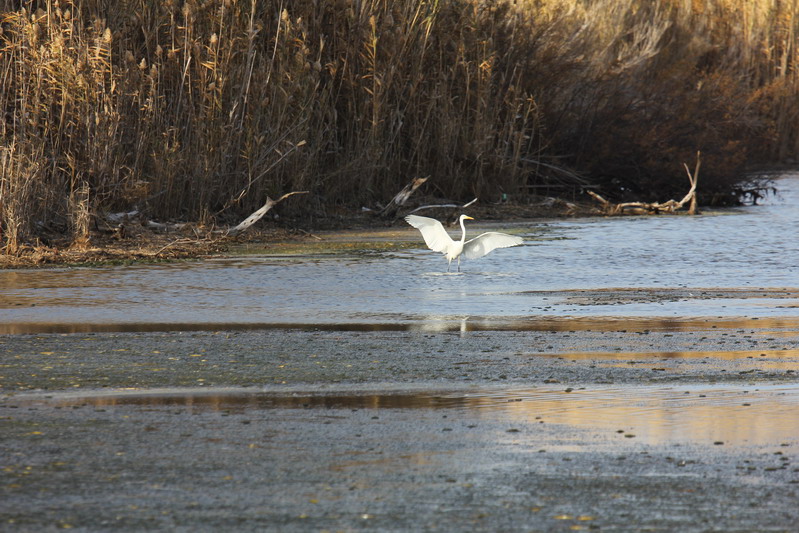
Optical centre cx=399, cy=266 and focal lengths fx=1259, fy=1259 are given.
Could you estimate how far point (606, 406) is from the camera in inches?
228

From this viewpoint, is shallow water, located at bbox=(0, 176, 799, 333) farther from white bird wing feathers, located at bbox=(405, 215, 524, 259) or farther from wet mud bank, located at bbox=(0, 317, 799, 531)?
wet mud bank, located at bbox=(0, 317, 799, 531)

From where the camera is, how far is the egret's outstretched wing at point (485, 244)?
12109 mm

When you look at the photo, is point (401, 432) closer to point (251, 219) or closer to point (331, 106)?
point (251, 219)

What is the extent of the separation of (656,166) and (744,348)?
14916mm

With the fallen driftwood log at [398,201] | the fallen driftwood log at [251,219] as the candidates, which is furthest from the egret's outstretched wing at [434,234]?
the fallen driftwood log at [398,201]

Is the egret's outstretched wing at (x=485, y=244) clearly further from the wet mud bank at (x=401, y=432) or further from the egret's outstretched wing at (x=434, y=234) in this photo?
the wet mud bank at (x=401, y=432)

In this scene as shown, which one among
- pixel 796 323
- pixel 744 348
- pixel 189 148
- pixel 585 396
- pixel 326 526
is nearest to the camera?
pixel 326 526

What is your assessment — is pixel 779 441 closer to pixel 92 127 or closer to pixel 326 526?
pixel 326 526

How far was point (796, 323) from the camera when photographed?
334 inches

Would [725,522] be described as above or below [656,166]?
above

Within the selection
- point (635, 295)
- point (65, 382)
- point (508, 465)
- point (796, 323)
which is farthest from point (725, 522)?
point (635, 295)

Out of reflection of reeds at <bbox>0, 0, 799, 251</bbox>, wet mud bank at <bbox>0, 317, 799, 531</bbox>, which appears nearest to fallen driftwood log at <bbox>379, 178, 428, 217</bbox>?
reflection of reeds at <bbox>0, 0, 799, 251</bbox>

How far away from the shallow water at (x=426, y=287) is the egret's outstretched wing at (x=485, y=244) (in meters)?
0.22

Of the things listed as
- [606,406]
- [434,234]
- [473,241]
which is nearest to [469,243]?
[473,241]
